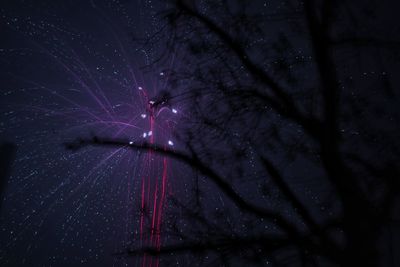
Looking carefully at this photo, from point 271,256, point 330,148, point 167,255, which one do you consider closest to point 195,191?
point 167,255

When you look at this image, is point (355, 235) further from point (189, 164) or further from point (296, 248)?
point (189, 164)

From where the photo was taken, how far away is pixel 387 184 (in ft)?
15.7

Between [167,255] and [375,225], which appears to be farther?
[167,255]

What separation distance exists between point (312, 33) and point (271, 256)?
3043 mm

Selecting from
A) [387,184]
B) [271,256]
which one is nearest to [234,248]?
[271,256]

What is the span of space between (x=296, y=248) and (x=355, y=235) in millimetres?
729

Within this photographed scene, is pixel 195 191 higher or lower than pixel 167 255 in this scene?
higher

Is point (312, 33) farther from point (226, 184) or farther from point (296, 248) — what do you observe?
point (296, 248)

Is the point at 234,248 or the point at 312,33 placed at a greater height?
the point at 312,33

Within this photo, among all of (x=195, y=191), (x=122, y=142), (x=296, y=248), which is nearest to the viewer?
(x=296, y=248)

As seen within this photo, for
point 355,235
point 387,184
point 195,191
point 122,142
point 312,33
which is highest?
point 312,33

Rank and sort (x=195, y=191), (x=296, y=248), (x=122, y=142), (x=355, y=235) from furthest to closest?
(x=195, y=191)
(x=122, y=142)
(x=296, y=248)
(x=355, y=235)

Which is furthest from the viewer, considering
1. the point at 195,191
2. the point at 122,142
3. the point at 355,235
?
the point at 195,191

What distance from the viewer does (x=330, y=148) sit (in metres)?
4.82
